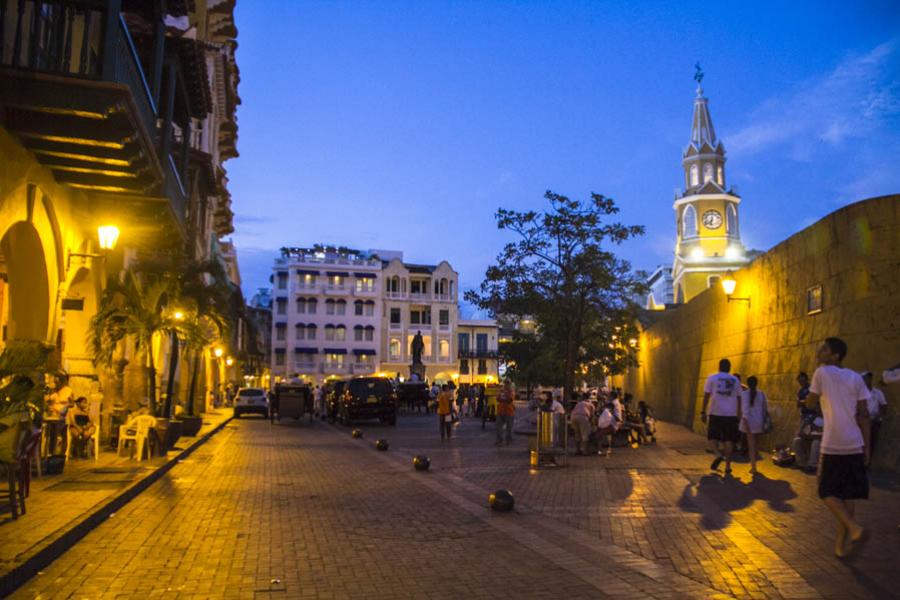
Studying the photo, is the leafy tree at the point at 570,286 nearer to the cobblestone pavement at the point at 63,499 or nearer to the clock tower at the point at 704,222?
the cobblestone pavement at the point at 63,499

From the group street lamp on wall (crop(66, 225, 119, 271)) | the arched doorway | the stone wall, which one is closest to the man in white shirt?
the stone wall

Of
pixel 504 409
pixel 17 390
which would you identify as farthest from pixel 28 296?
pixel 504 409

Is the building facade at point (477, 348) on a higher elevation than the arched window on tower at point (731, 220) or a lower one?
lower

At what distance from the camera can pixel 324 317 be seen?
84.7 metres

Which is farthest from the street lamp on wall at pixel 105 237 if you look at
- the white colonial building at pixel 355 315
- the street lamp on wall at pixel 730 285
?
the white colonial building at pixel 355 315

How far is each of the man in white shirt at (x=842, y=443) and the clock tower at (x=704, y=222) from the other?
225 feet

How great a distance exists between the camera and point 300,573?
6477 mm

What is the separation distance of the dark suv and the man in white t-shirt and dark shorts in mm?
20525

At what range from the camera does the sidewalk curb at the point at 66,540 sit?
19.7 feet

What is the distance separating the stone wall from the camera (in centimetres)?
1269

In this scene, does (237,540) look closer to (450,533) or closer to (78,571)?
(78,571)

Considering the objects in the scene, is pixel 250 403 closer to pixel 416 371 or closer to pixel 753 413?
pixel 416 371

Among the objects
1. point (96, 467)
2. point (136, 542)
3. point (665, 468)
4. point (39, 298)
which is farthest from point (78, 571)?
point (665, 468)

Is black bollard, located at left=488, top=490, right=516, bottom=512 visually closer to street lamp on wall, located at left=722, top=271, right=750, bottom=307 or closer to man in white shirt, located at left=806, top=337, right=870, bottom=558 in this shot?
man in white shirt, located at left=806, top=337, right=870, bottom=558
